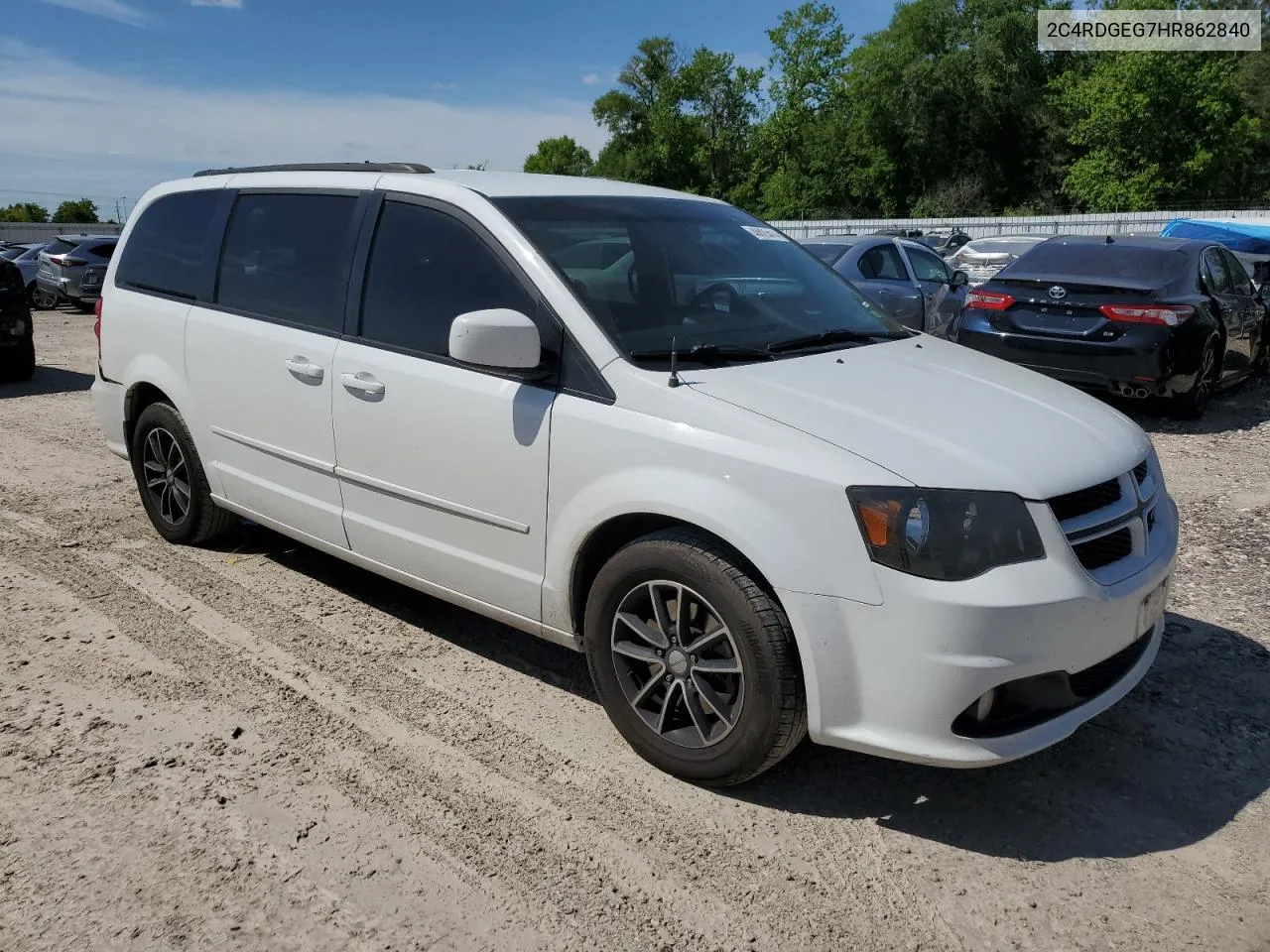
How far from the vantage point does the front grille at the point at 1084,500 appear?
2.91 meters

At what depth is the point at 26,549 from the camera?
5.42m

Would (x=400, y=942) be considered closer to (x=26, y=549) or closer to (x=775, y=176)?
(x=26, y=549)

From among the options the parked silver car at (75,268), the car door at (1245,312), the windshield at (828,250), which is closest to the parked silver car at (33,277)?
the parked silver car at (75,268)

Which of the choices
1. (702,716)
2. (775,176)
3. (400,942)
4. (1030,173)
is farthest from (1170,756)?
(775,176)

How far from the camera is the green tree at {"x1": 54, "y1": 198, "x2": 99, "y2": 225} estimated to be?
75000 mm

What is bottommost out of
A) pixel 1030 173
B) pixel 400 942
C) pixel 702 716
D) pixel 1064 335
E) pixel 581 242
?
pixel 400 942

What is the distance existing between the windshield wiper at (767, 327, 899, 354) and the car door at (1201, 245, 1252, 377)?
6439 millimetres

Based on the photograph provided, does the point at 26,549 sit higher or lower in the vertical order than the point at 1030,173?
lower

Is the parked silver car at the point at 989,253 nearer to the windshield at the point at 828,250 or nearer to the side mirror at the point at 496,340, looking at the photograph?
the windshield at the point at 828,250

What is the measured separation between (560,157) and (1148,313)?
110m

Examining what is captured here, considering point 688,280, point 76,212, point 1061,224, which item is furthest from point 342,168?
point 76,212

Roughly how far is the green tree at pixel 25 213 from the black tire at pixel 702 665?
87.8 metres

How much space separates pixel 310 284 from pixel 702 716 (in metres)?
2.44

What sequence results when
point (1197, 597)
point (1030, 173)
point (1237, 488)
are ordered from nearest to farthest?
point (1197, 597), point (1237, 488), point (1030, 173)
